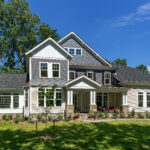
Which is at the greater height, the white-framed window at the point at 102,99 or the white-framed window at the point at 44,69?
the white-framed window at the point at 44,69

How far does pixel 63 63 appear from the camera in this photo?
20.0 meters

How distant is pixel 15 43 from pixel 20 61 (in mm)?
4029

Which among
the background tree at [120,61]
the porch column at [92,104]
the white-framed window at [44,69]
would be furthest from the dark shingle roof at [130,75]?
the background tree at [120,61]

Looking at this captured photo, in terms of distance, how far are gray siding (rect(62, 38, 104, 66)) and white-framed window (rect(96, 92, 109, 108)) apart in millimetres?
4311

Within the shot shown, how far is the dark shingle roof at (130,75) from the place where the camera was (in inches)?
926

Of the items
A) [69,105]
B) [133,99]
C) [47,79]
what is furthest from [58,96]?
[133,99]

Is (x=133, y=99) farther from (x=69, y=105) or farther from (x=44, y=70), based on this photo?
(x=44, y=70)

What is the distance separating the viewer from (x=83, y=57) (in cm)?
2377

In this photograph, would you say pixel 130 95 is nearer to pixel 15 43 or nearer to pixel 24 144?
pixel 24 144

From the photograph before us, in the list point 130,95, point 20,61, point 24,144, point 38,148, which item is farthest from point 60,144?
point 20,61

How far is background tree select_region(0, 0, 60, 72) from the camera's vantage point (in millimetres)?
35722

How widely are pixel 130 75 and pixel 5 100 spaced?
1716 cm

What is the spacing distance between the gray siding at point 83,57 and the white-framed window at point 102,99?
4.31m

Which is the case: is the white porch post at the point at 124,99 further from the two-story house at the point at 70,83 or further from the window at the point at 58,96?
the window at the point at 58,96
